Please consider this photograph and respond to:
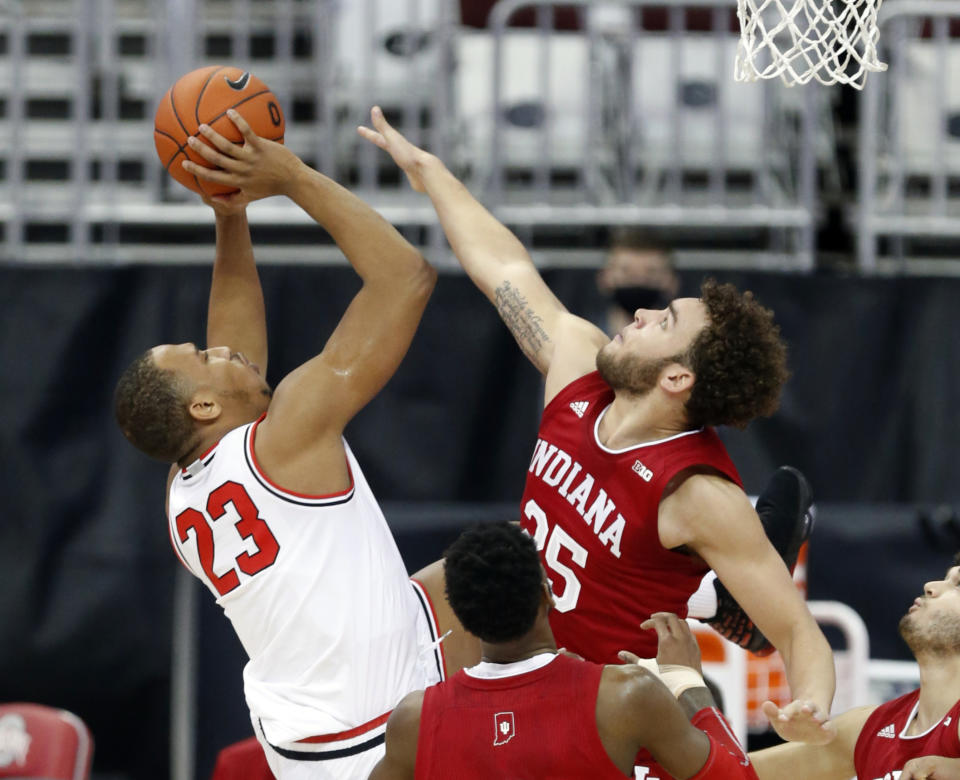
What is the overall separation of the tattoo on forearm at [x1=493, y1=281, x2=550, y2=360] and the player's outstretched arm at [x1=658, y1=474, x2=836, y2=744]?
0.87 metres

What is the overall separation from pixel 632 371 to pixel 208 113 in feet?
4.80

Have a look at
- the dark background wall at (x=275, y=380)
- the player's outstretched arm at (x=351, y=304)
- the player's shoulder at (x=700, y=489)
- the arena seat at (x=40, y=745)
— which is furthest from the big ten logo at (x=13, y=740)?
the player's shoulder at (x=700, y=489)

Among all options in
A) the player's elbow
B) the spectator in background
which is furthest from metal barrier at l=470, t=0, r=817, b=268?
the player's elbow

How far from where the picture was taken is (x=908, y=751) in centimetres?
447

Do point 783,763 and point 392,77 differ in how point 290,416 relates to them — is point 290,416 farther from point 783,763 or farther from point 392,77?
point 392,77

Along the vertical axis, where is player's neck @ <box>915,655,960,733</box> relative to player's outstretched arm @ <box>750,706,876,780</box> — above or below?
above

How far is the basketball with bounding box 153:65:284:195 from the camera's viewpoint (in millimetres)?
4238

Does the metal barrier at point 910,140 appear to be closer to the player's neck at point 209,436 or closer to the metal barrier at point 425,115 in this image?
the metal barrier at point 425,115

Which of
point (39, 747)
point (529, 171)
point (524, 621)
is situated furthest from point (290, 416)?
point (529, 171)

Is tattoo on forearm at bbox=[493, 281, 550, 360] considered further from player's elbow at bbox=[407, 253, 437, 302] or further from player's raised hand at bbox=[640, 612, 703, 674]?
player's raised hand at bbox=[640, 612, 703, 674]

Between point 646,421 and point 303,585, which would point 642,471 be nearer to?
point 646,421

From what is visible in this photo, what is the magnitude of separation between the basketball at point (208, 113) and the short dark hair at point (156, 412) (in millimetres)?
594

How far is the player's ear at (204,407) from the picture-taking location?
4109 millimetres

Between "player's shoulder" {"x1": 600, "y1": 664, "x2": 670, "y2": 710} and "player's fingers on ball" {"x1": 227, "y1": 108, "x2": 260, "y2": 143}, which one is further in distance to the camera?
"player's fingers on ball" {"x1": 227, "y1": 108, "x2": 260, "y2": 143}
